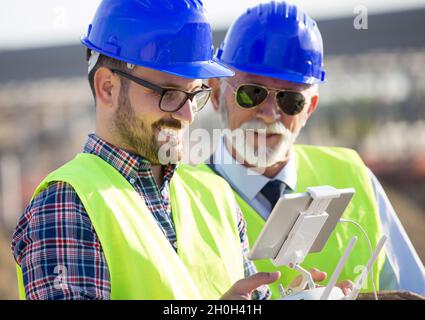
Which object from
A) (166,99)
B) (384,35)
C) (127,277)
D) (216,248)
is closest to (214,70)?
(166,99)

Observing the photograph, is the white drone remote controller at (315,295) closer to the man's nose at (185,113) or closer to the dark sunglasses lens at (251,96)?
the man's nose at (185,113)

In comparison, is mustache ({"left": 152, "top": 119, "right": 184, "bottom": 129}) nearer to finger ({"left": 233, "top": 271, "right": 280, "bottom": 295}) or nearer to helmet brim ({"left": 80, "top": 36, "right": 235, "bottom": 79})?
helmet brim ({"left": 80, "top": 36, "right": 235, "bottom": 79})

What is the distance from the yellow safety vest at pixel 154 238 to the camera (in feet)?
9.39

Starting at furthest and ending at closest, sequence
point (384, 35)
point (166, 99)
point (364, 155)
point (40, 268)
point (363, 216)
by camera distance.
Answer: point (364, 155), point (384, 35), point (363, 216), point (166, 99), point (40, 268)

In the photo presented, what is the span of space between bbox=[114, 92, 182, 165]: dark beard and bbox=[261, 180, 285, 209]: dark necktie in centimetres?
111

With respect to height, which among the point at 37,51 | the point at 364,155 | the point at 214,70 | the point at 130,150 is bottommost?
the point at 364,155

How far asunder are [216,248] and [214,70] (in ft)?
2.08

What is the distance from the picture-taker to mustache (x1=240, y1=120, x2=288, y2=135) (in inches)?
164

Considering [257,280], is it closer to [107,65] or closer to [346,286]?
[346,286]

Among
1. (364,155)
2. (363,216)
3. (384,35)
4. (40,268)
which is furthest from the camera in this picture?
(364,155)

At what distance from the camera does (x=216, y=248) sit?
10.7 ft

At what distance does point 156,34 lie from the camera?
A: 3.16 m

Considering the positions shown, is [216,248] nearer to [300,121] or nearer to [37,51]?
[300,121]

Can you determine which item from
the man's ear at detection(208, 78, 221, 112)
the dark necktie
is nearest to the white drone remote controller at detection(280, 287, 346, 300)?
the dark necktie
